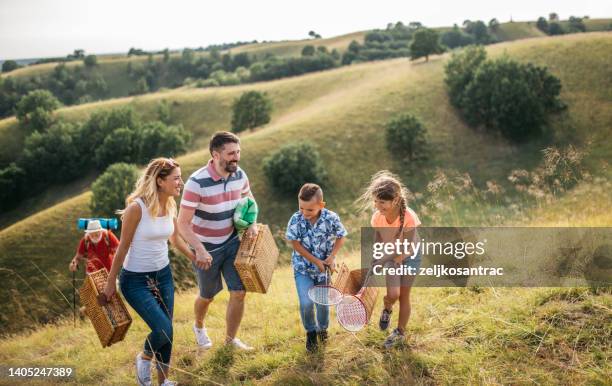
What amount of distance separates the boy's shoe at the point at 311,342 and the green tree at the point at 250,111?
4650 cm

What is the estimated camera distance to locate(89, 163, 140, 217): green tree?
32875mm

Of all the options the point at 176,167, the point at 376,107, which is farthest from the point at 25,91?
the point at 176,167

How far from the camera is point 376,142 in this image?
124ft

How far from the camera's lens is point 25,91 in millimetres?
99250

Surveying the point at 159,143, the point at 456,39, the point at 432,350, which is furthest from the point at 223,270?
the point at 456,39

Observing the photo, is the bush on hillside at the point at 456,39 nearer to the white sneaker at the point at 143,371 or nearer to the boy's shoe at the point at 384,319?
the boy's shoe at the point at 384,319

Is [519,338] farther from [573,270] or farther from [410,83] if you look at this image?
[410,83]

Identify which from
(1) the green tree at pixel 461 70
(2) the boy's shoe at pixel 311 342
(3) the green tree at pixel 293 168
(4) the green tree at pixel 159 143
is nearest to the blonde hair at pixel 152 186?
(2) the boy's shoe at pixel 311 342

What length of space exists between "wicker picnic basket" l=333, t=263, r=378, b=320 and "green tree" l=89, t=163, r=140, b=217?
97.7ft

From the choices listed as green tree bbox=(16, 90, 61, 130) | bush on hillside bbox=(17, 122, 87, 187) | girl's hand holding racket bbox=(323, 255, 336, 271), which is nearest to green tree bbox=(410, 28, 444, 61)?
bush on hillside bbox=(17, 122, 87, 187)

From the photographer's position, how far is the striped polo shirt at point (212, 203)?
18.1 ft

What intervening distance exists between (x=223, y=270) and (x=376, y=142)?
3311cm

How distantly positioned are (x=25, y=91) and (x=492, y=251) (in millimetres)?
114774

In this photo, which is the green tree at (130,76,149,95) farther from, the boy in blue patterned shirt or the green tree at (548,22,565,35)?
the boy in blue patterned shirt
